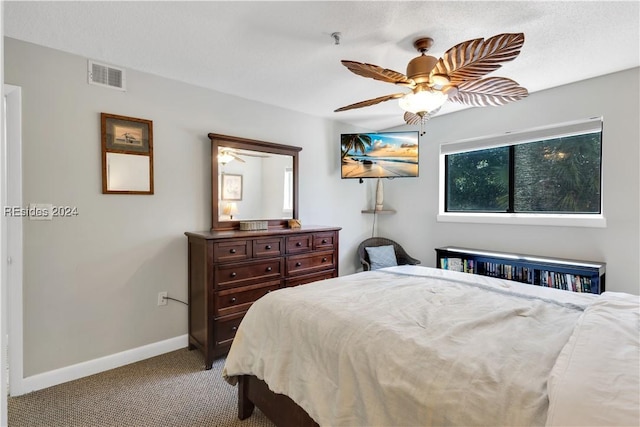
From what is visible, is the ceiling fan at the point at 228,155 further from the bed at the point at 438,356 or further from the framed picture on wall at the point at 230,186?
the bed at the point at 438,356

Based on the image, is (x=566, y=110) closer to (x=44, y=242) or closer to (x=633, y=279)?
(x=633, y=279)

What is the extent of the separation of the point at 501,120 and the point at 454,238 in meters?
1.41

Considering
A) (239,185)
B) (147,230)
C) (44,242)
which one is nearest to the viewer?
(44,242)

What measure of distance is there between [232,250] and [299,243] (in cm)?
72

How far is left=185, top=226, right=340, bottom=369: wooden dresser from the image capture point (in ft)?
8.53

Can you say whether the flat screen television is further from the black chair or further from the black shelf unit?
the black shelf unit

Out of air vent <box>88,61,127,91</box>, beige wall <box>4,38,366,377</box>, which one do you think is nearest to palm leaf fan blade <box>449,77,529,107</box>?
beige wall <box>4,38,366,377</box>

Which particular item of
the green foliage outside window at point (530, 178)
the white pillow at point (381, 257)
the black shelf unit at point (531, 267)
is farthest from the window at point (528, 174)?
the white pillow at point (381, 257)

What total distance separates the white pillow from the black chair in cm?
8

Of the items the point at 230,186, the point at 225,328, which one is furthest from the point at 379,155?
the point at 225,328

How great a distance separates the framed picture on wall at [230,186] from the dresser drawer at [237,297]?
3.08 ft

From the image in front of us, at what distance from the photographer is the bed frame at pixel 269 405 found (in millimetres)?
1501

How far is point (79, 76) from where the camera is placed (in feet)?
7.95

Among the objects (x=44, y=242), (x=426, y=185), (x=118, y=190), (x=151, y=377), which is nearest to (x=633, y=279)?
(x=426, y=185)
